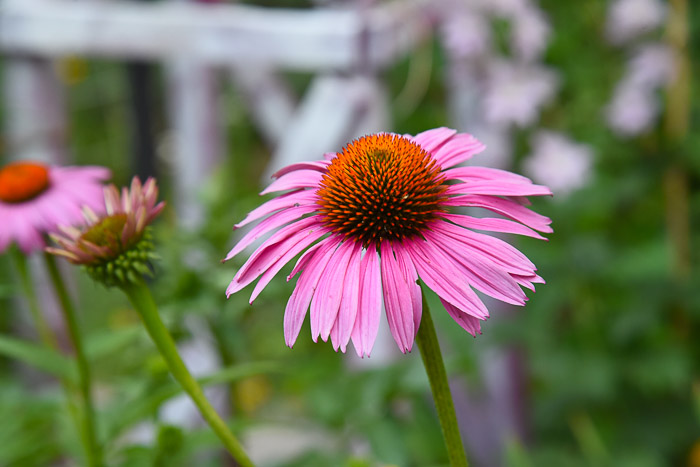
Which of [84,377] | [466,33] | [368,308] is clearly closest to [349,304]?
[368,308]

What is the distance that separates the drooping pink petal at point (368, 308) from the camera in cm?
37

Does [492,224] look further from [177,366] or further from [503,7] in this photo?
[503,7]

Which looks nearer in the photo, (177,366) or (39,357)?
(177,366)

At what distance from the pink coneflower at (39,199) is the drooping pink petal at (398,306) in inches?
15.2

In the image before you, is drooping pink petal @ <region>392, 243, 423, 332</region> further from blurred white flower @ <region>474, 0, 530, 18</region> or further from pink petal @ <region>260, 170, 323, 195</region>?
blurred white flower @ <region>474, 0, 530, 18</region>

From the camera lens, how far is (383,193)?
451 millimetres

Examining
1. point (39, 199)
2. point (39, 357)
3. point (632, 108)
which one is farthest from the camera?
point (632, 108)

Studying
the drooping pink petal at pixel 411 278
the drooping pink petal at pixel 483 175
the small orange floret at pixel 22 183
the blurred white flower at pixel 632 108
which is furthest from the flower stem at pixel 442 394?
the blurred white flower at pixel 632 108

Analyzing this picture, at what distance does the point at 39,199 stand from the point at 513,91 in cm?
83

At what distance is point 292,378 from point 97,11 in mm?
873

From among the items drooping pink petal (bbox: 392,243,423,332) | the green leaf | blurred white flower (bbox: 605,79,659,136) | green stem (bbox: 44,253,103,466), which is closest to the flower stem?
drooping pink petal (bbox: 392,243,423,332)

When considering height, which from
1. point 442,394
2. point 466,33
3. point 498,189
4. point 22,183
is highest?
point 466,33

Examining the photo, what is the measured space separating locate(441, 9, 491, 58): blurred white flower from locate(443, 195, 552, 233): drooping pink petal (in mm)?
800

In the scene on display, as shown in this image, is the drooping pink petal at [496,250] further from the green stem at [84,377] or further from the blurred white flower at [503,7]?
the blurred white flower at [503,7]
